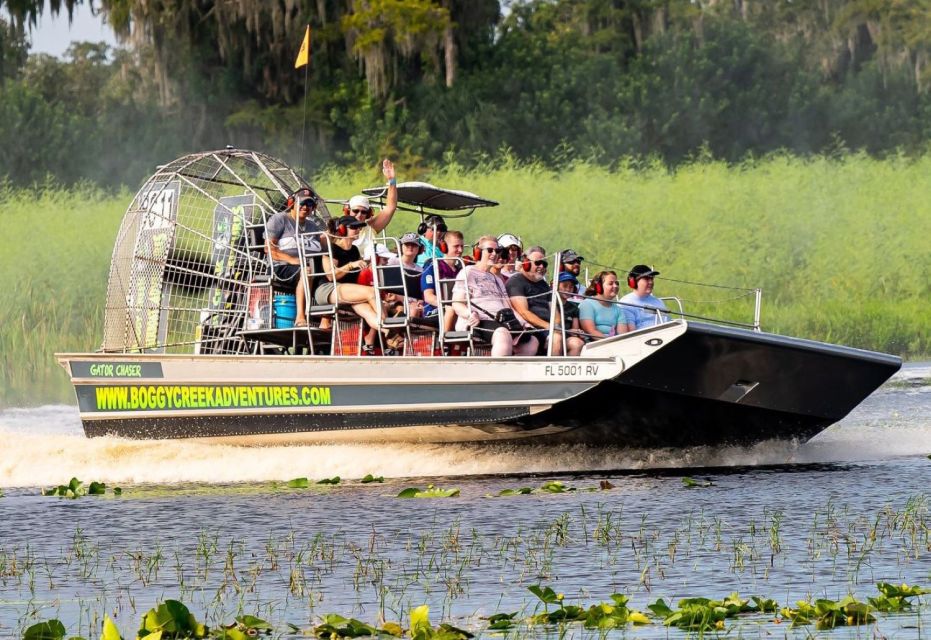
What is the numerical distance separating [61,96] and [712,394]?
43.2 m

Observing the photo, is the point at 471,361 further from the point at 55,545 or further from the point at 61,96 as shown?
the point at 61,96

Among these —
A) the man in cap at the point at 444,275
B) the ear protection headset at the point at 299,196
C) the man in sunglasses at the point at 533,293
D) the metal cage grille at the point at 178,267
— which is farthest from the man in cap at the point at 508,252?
the metal cage grille at the point at 178,267

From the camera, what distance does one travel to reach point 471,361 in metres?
16.7

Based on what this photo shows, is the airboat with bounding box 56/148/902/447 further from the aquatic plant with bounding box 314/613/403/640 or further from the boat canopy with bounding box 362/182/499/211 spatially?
the aquatic plant with bounding box 314/613/403/640

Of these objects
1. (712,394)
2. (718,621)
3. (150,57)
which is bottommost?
(718,621)

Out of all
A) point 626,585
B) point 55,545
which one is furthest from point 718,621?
point 55,545

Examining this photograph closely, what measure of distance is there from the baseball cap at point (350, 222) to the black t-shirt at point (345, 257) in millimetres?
223

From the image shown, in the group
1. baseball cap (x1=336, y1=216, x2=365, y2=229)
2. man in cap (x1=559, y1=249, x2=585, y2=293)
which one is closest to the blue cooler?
baseball cap (x1=336, y1=216, x2=365, y2=229)

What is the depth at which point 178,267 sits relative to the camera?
63.5 feet

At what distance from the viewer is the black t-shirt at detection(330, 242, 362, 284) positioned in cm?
1783

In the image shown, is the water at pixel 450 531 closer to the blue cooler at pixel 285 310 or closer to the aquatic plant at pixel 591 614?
the aquatic plant at pixel 591 614

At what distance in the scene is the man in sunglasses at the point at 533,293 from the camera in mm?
16750

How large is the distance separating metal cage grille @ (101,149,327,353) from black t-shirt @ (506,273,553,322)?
3360 millimetres

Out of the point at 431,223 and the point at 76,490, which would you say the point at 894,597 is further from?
the point at 76,490
